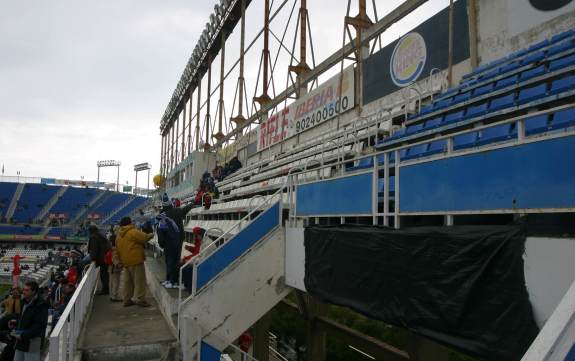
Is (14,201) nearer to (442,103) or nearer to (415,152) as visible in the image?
(442,103)

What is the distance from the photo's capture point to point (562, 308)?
4.75ft

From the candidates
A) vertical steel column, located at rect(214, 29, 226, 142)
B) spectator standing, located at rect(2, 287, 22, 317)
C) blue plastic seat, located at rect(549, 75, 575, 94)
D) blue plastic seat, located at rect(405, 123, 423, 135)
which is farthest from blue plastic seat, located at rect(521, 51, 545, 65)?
vertical steel column, located at rect(214, 29, 226, 142)

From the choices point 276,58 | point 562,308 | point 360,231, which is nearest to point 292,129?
point 276,58

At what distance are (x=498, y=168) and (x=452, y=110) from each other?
3114 mm

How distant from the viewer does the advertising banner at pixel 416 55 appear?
26.4 feet

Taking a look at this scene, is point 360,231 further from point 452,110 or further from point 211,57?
point 211,57

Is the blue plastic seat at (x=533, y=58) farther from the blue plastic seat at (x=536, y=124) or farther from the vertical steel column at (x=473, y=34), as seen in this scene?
the blue plastic seat at (x=536, y=124)

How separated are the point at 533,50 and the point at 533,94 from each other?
7.63ft

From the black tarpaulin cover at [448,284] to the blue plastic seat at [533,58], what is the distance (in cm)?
349

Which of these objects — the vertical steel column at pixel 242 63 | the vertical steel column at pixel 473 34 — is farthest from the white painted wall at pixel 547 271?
the vertical steel column at pixel 242 63

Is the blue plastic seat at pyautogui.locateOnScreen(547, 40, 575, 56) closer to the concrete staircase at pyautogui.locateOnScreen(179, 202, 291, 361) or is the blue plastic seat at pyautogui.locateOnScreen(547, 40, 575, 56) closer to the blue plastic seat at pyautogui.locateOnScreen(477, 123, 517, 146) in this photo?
the blue plastic seat at pyautogui.locateOnScreen(477, 123, 517, 146)

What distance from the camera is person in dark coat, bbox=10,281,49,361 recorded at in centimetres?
511

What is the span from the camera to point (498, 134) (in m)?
3.97

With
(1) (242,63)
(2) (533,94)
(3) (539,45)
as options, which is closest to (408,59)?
(3) (539,45)
